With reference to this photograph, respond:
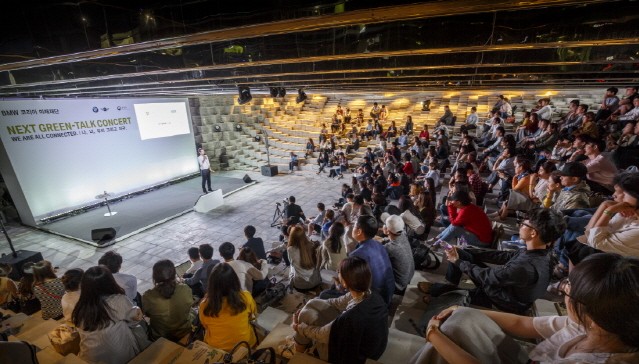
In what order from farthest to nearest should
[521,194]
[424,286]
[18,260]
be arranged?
[18,260] < [521,194] < [424,286]

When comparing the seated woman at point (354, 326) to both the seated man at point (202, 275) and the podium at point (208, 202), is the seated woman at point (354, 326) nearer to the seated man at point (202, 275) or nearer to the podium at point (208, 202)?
the seated man at point (202, 275)

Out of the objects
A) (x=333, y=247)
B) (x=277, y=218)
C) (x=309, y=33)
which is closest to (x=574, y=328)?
(x=333, y=247)

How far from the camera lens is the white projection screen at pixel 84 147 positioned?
7527 mm

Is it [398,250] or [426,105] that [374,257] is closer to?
[398,250]

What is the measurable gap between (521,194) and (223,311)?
4139 millimetres

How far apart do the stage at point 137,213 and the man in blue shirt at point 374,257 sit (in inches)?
261

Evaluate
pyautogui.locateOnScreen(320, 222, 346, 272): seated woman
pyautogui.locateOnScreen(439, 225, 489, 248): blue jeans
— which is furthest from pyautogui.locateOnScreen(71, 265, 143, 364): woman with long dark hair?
pyautogui.locateOnScreen(439, 225, 489, 248): blue jeans

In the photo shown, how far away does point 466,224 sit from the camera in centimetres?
321

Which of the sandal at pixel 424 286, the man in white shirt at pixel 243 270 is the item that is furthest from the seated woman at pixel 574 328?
the man in white shirt at pixel 243 270

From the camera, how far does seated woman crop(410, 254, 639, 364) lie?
92 cm

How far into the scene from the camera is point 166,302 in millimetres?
2500

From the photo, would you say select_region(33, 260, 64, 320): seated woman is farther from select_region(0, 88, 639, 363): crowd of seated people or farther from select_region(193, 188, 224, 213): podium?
select_region(193, 188, 224, 213): podium

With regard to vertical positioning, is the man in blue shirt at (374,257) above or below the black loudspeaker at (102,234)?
above

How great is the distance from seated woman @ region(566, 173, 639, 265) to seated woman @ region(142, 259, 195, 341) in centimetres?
345
